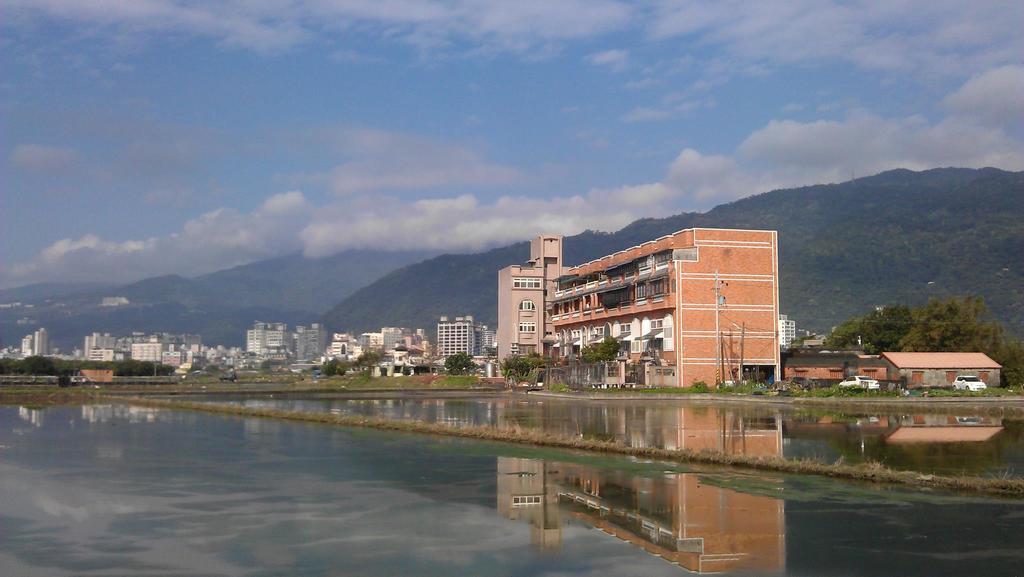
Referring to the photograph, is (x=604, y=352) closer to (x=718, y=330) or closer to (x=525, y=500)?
(x=718, y=330)

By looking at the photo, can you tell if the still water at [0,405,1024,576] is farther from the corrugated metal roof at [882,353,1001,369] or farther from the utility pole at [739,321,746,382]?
the corrugated metal roof at [882,353,1001,369]

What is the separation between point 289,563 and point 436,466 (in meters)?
9.40

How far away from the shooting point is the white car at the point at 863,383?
52.1 meters

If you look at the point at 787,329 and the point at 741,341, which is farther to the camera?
the point at 787,329

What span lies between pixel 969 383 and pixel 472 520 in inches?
1948

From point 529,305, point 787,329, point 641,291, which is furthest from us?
point 787,329

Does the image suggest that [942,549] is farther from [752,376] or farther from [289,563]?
[752,376]

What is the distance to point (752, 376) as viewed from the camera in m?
61.6

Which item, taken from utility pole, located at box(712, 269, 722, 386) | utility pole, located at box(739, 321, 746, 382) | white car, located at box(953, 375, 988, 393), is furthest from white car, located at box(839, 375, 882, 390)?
utility pole, located at box(712, 269, 722, 386)

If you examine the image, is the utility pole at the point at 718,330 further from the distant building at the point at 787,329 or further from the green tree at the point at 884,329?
the distant building at the point at 787,329

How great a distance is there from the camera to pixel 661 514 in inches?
542

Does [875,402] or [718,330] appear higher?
[718,330]

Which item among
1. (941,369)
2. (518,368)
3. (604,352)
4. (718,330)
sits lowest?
(518,368)

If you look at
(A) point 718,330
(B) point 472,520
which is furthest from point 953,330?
(B) point 472,520
